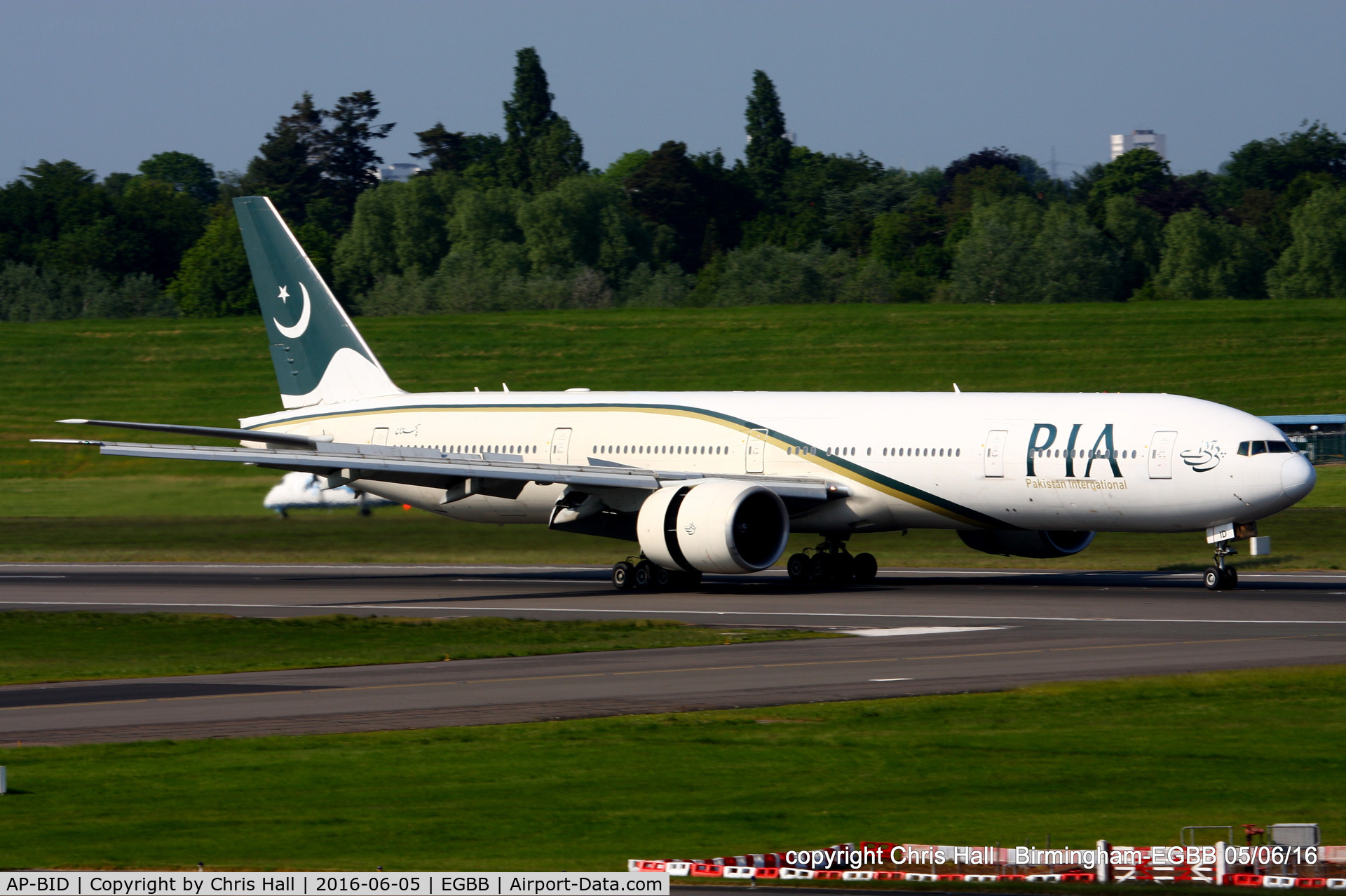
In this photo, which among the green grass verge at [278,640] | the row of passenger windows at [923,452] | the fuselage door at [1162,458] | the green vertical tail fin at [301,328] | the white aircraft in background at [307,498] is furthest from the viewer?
the white aircraft in background at [307,498]

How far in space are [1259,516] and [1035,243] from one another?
91371mm

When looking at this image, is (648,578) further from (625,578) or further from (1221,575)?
(1221,575)

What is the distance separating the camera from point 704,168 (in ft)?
615

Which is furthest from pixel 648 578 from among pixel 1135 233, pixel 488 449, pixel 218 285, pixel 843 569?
pixel 218 285

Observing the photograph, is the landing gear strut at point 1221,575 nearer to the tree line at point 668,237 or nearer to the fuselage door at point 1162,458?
the fuselage door at point 1162,458

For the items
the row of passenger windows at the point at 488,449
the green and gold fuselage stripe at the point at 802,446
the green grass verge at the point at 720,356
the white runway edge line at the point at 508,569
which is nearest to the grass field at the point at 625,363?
the green grass verge at the point at 720,356

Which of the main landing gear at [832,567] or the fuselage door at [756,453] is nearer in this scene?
the fuselage door at [756,453]

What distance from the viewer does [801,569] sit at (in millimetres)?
43219

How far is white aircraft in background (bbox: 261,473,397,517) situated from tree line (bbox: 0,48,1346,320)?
64.6 m

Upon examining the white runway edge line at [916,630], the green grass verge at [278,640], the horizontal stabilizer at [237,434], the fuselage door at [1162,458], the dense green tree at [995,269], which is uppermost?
the dense green tree at [995,269]

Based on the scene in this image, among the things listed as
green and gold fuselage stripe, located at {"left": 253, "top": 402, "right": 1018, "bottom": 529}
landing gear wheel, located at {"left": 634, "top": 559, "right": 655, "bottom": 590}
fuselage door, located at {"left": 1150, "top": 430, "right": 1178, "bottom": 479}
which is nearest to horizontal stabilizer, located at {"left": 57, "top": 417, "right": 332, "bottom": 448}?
green and gold fuselage stripe, located at {"left": 253, "top": 402, "right": 1018, "bottom": 529}

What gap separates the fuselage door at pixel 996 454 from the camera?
3866cm

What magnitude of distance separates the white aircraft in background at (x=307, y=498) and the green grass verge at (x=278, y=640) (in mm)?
18102

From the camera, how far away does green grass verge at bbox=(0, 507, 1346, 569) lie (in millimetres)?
49344
